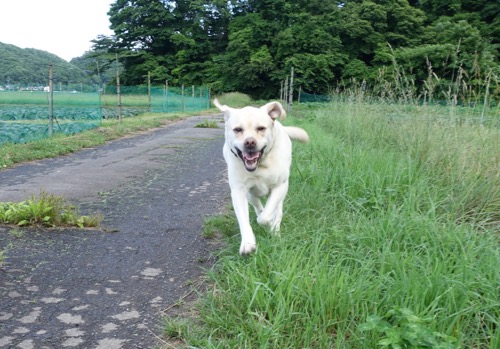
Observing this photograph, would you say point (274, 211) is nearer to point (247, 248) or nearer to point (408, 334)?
point (247, 248)

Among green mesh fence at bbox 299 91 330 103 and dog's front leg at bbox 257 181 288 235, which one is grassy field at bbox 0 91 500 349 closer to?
dog's front leg at bbox 257 181 288 235

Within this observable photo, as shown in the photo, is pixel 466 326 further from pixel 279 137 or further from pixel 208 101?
pixel 208 101

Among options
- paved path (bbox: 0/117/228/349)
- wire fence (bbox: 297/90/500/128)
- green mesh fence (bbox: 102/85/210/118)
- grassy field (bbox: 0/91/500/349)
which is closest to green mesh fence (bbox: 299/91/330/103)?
green mesh fence (bbox: 102/85/210/118)

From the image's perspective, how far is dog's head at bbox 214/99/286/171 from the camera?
9.50 feet

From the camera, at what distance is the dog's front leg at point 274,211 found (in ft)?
9.54

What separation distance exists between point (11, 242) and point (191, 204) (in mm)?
1902

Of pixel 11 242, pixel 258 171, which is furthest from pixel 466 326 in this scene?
pixel 11 242

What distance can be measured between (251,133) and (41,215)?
2.11 metres

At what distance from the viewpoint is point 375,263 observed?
241 cm

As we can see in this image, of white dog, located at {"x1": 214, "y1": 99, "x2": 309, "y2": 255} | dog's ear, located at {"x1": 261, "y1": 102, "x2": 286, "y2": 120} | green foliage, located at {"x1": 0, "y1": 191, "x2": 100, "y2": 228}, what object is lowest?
green foliage, located at {"x1": 0, "y1": 191, "x2": 100, "y2": 228}

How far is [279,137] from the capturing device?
3316mm

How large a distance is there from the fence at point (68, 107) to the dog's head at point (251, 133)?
24.0 feet

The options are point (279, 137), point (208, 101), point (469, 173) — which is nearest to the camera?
point (279, 137)

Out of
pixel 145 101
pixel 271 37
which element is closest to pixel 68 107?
pixel 145 101
